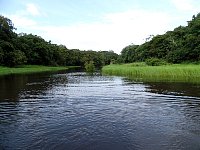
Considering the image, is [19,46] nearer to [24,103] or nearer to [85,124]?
[24,103]

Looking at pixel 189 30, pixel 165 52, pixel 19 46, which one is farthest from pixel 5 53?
pixel 189 30

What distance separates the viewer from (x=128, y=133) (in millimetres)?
13672

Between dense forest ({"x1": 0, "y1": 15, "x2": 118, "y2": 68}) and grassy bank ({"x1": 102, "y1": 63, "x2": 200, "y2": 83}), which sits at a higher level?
dense forest ({"x1": 0, "y1": 15, "x2": 118, "y2": 68})

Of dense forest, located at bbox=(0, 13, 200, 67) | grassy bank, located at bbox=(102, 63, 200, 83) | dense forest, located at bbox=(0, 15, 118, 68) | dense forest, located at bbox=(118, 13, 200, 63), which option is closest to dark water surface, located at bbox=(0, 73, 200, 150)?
grassy bank, located at bbox=(102, 63, 200, 83)

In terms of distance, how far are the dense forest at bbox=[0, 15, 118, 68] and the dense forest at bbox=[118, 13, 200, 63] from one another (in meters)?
39.6

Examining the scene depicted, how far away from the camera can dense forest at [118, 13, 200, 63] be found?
7962cm

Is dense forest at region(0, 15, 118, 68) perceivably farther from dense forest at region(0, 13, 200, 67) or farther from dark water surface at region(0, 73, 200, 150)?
dark water surface at region(0, 73, 200, 150)

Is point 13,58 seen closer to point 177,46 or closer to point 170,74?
point 177,46

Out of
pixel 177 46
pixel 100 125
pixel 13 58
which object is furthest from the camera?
pixel 13 58

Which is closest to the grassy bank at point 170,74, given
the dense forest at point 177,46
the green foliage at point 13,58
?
the dense forest at point 177,46

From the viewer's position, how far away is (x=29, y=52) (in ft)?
368

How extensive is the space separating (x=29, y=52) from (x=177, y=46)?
55931 mm

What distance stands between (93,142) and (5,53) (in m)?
82.0

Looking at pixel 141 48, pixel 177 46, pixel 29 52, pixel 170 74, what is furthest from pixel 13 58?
pixel 170 74
